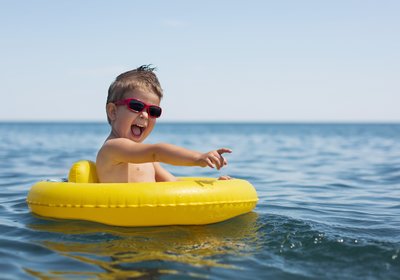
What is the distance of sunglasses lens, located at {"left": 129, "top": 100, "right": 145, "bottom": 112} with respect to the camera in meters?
5.02

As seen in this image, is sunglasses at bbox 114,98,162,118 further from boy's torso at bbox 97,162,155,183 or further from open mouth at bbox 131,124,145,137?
boy's torso at bbox 97,162,155,183

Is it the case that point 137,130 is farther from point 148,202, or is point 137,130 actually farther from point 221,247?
point 221,247

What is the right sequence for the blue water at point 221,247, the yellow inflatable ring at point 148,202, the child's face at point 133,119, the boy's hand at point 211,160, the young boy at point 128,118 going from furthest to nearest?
the child's face at point 133,119 < the young boy at point 128,118 < the yellow inflatable ring at point 148,202 < the boy's hand at point 211,160 < the blue water at point 221,247

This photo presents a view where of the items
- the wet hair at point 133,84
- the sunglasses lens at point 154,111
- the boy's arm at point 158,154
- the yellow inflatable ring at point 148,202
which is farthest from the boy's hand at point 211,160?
the wet hair at point 133,84

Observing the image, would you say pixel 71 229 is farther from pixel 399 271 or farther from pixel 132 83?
pixel 399 271

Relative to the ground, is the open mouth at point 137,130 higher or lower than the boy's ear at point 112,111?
lower

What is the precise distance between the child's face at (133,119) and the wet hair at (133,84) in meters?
0.05

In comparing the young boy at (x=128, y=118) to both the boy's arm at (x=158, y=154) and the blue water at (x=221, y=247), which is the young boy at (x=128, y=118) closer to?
the boy's arm at (x=158, y=154)

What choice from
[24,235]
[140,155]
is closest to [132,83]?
[140,155]

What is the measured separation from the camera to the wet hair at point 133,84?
512 cm

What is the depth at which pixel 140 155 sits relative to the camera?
4.52m

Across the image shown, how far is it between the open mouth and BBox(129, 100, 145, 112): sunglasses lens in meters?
0.19

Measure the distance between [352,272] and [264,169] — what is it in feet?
29.8

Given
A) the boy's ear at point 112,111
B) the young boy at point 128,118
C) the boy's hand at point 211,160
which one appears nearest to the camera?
the boy's hand at point 211,160
